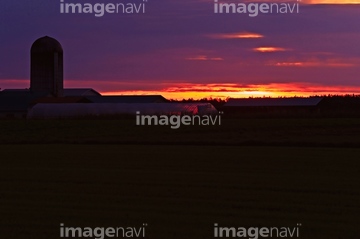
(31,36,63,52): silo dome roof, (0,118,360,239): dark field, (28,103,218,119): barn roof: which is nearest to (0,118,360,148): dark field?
(0,118,360,239): dark field

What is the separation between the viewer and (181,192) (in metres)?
21.2

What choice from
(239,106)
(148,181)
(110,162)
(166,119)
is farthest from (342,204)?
(239,106)

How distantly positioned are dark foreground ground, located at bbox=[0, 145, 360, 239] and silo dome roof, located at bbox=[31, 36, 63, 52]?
2437 inches

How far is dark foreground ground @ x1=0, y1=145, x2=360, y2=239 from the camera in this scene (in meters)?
16.2

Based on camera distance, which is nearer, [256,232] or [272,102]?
[256,232]

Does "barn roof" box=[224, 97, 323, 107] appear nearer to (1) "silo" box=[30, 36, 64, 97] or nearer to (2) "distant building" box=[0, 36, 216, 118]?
(2) "distant building" box=[0, 36, 216, 118]

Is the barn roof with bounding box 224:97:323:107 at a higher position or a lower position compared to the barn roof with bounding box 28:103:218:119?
higher

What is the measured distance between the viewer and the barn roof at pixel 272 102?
111 metres

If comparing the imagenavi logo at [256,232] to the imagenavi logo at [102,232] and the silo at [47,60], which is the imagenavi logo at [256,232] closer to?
the imagenavi logo at [102,232]

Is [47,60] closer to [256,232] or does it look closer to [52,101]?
[52,101]

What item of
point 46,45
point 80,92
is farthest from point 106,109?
point 80,92

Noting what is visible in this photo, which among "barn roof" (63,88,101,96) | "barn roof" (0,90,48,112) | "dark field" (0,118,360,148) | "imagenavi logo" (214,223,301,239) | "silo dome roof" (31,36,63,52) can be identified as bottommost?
"imagenavi logo" (214,223,301,239)

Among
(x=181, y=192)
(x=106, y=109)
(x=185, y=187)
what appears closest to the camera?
(x=181, y=192)

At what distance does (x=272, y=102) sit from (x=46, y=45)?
37.4 m
